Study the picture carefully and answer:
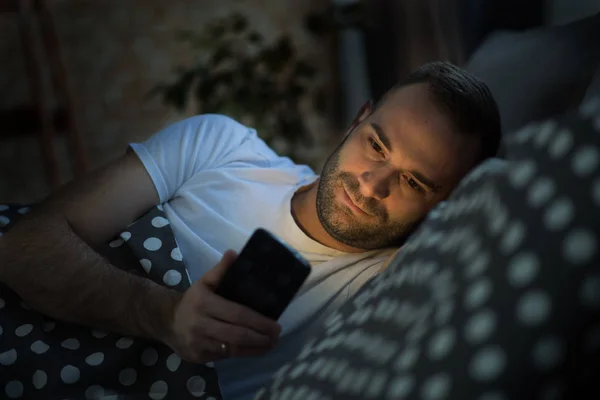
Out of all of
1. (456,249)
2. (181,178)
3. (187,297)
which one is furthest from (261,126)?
(456,249)

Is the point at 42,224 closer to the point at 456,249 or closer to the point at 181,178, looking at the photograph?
the point at 181,178

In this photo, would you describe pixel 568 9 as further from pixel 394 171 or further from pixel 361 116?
pixel 394 171

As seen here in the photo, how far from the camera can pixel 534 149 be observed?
0.44 m

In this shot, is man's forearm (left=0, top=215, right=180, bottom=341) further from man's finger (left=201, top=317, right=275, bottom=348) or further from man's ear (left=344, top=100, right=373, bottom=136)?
man's ear (left=344, top=100, right=373, bottom=136)

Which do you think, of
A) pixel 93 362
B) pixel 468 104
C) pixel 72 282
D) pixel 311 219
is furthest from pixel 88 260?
pixel 468 104

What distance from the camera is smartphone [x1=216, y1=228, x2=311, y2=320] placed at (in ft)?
2.07

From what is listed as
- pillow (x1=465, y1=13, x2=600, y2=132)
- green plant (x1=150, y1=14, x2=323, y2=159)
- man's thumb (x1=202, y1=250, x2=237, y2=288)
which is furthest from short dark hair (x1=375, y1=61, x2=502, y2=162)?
green plant (x1=150, y1=14, x2=323, y2=159)

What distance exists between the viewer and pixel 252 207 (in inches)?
41.4

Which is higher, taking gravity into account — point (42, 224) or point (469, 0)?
point (469, 0)

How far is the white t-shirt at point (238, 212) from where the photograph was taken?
910 millimetres

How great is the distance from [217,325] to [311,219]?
15.3 inches

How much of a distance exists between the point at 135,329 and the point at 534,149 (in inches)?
23.3

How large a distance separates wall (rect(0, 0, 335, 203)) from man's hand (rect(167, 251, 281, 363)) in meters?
1.75

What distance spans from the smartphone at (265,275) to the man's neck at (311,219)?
1.19 feet
